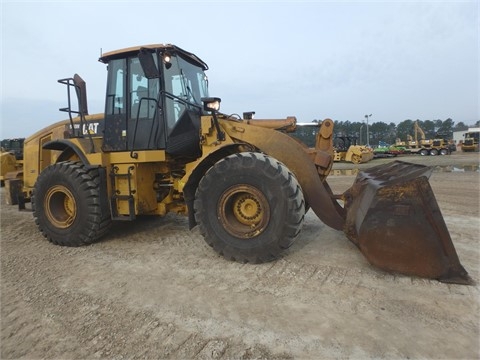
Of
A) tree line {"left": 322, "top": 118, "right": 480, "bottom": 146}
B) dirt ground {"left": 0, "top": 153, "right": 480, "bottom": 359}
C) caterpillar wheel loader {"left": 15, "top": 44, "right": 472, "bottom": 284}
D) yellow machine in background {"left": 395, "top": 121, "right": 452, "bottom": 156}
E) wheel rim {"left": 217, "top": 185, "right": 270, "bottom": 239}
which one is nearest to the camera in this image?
dirt ground {"left": 0, "top": 153, "right": 480, "bottom": 359}

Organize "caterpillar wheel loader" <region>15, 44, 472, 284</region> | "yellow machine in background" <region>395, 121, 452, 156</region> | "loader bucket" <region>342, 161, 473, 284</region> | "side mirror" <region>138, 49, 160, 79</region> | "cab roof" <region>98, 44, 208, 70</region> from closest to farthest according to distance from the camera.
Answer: "loader bucket" <region>342, 161, 473, 284</region> → "caterpillar wheel loader" <region>15, 44, 472, 284</region> → "side mirror" <region>138, 49, 160, 79</region> → "cab roof" <region>98, 44, 208, 70</region> → "yellow machine in background" <region>395, 121, 452, 156</region>

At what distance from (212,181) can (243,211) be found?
1.76 feet

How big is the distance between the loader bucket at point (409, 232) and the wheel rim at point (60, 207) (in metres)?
4.11

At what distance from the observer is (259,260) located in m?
3.90

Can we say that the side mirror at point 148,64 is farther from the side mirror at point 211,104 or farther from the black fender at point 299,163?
the black fender at point 299,163

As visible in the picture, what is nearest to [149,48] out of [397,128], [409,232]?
[409,232]

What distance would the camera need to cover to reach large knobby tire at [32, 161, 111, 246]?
4883 millimetres

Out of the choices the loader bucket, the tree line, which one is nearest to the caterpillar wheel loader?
the loader bucket

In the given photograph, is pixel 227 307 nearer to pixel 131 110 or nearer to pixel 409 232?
pixel 409 232

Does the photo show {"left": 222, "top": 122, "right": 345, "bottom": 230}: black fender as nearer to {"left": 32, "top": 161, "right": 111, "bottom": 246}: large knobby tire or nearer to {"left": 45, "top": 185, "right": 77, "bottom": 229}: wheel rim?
{"left": 32, "top": 161, "right": 111, "bottom": 246}: large knobby tire

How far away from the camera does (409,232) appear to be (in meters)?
3.25

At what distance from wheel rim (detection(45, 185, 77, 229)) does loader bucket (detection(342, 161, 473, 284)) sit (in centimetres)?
411

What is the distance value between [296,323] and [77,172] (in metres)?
3.84

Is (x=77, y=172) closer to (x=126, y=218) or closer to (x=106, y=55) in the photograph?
(x=126, y=218)
